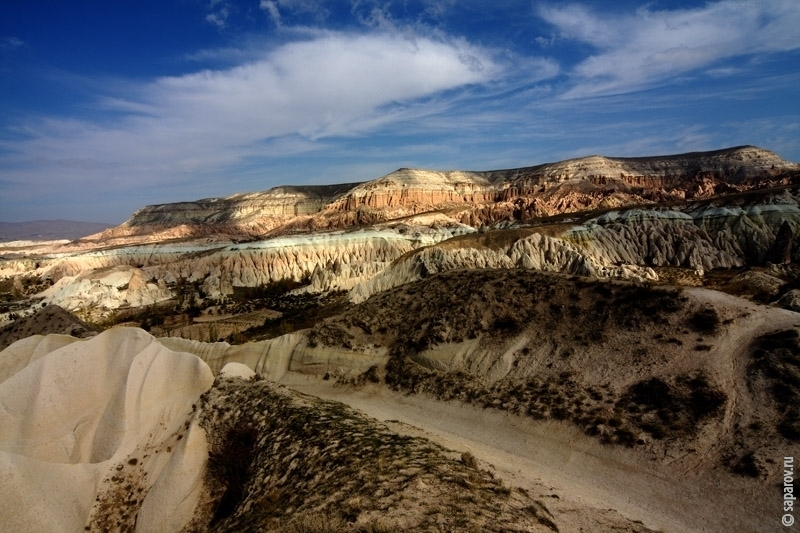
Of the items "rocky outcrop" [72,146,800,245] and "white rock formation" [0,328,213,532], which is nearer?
"white rock formation" [0,328,213,532]

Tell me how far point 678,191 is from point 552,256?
99.5 metres

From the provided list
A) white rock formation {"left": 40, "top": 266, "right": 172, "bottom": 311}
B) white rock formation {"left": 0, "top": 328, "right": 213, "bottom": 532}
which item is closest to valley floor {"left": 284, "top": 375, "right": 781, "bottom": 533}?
white rock formation {"left": 0, "top": 328, "right": 213, "bottom": 532}

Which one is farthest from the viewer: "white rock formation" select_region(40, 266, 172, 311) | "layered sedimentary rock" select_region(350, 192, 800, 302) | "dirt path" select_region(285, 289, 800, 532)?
"white rock formation" select_region(40, 266, 172, 311)

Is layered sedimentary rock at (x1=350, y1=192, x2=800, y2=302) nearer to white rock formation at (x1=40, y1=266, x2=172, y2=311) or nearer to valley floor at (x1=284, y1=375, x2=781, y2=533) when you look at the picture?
valley floor at (x1=284, y1=375, x2=781, y2=533)

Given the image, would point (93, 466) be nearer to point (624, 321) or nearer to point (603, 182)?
point (624, 321)

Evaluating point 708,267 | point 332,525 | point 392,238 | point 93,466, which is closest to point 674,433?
point 332,525

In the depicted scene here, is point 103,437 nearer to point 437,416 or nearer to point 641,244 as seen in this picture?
point 437,416

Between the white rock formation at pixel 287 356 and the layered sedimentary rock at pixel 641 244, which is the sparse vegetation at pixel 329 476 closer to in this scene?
the white rock formation at pixel 287 356

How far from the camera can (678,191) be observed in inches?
4914

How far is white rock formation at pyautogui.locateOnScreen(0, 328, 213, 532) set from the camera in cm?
1342

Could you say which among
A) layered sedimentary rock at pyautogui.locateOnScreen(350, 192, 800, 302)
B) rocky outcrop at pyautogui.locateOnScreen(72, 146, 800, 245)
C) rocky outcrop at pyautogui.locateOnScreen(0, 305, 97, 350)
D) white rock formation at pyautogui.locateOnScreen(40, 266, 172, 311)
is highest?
rocky outcrop at pyautogui.locateOnScreen(72, 146, 800, 245)

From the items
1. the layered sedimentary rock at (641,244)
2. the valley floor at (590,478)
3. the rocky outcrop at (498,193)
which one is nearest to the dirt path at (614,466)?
the valley floor at (590,478)

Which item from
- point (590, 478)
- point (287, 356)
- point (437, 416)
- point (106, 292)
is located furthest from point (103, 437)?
point (106, 292)

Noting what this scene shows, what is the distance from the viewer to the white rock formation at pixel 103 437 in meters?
13.4
